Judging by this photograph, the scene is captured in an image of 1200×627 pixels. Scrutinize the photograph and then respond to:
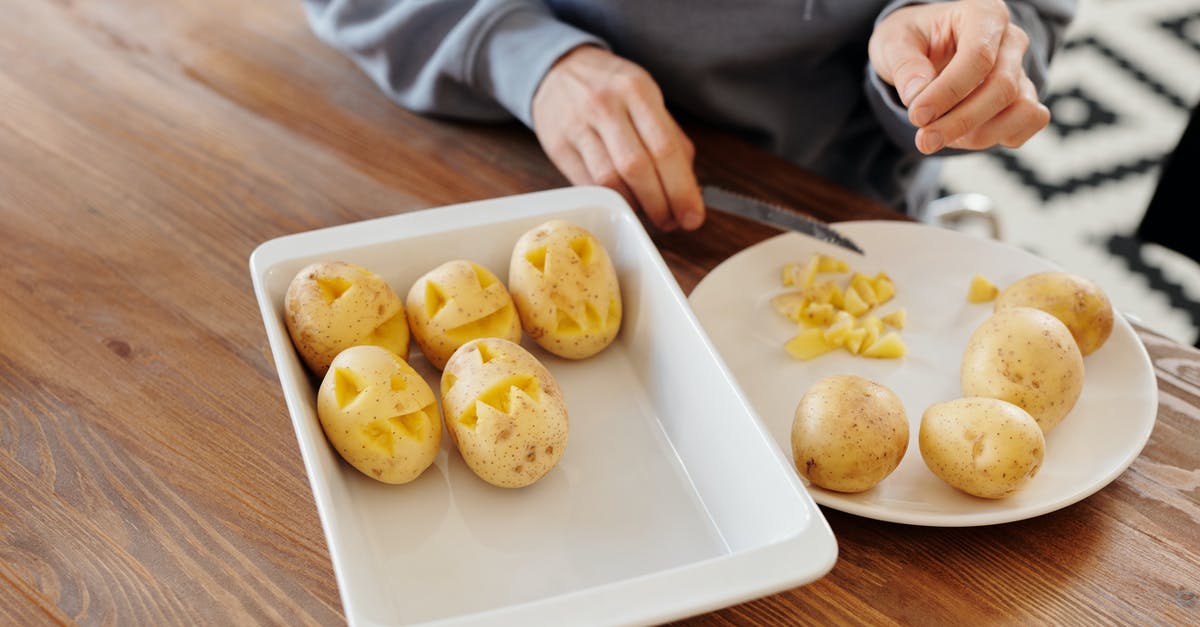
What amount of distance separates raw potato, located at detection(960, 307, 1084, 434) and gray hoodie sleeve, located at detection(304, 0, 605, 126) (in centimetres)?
47

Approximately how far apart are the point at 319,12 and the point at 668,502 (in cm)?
71

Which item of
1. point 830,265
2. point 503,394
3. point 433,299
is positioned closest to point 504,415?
point 503,394

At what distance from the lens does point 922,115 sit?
2.60ft

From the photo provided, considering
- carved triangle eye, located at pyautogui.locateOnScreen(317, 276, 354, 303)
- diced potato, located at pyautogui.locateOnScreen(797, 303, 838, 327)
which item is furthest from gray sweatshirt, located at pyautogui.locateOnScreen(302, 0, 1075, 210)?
carved triangle eye, located at pyautogui.locateOnScreen(317, 276, 354, 303)

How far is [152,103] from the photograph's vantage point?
1052 millimetres

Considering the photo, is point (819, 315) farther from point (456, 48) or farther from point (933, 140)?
point (456, 48)

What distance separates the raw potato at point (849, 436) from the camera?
25.9 inches

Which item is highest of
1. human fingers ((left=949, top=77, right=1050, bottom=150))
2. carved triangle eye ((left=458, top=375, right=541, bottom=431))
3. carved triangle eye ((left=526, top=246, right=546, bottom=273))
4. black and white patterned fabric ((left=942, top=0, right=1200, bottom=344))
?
human fingers ((left=949, top=77, right=1050, bottom=150))

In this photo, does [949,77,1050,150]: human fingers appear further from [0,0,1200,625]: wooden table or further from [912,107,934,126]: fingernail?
[0,0,1200,625]: wooden table

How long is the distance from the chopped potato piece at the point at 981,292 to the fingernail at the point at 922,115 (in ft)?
0.53

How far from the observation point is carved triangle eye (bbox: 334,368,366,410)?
26.2 inches

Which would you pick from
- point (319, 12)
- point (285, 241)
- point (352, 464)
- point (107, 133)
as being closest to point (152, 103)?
point (107, 133)

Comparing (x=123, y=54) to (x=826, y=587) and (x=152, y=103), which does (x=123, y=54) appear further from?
(x=826, y=587)

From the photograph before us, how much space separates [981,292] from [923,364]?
0.35 ft
